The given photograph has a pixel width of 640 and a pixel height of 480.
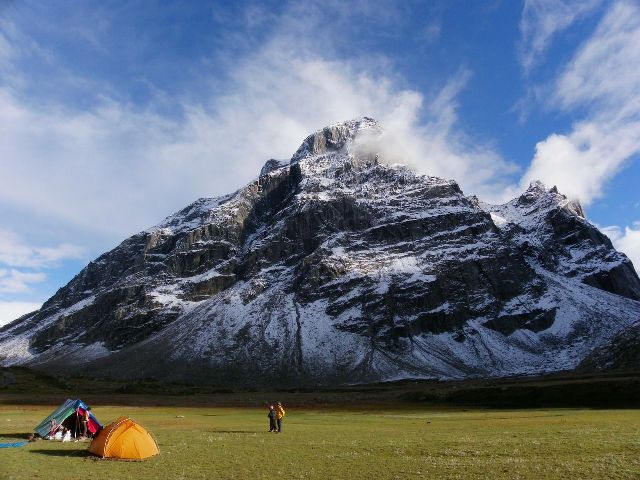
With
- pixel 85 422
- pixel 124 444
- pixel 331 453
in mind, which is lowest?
pixel 331 453

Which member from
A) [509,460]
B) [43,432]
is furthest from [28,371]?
[509,460]

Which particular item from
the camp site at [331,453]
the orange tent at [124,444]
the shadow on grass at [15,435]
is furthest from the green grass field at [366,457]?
the orange tent at [124,444]

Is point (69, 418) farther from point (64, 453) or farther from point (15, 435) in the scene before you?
point (64, 453)

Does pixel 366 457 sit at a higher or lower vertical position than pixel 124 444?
lower

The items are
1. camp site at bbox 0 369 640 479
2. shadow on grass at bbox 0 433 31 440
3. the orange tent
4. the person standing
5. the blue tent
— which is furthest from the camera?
shadow on grass at bbox 0 433 31 440

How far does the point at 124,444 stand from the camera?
109ft

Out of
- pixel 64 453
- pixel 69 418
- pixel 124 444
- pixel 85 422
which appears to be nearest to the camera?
pixel 124 444

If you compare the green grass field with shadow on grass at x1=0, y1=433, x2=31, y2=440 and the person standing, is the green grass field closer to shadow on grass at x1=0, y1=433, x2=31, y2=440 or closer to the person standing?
shadow on grass at x1=0, y1=433, x2=31, y2=440

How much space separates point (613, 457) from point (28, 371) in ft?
688

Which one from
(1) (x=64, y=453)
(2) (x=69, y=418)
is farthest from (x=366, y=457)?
(2) (x=69, y=418)

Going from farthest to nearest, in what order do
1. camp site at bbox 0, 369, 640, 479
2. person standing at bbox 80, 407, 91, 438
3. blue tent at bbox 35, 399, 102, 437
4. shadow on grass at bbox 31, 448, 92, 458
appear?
person standing at bbox 80, 407, 91, 438 → blue tent at bbox 35, 399, 102, 437 → shadow on grass at bbox 31, 448, 92, 458 → camp site at bbox 0, 369, 640, 479

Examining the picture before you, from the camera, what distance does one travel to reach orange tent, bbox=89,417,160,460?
32.8 meters

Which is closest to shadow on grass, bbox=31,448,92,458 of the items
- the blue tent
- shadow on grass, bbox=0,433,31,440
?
the blue tent

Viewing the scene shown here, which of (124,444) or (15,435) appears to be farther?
(15,435)
